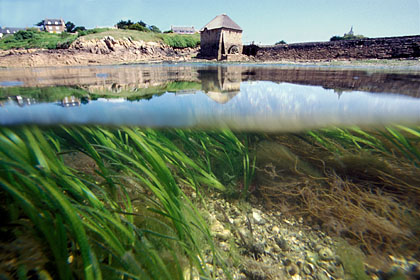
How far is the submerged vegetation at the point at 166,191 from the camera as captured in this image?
93 centimetres

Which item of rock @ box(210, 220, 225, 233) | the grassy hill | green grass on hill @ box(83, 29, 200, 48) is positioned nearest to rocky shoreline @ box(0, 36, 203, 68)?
green grass on hill @ box(83, 29, 200, 48)

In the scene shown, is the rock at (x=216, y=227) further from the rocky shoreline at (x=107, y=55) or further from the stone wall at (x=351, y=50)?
the stone wall at (x=351, y=50)

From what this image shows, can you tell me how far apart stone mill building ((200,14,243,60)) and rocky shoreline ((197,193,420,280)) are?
21.8 meters

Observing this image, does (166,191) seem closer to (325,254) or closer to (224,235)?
(224,235)

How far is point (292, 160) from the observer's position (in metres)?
2.81

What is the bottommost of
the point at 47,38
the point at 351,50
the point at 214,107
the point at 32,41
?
the point at 214,107

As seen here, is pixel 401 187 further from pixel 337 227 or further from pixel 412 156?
pixel 337 227

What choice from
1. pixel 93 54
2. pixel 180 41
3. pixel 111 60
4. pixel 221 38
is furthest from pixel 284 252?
pixel 180 41

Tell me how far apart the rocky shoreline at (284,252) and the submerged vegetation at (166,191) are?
9cm

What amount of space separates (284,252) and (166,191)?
4.62 ft

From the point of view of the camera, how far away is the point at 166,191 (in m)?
1.44

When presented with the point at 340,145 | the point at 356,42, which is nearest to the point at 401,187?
the point at 340,145

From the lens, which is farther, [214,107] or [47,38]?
[47,38]

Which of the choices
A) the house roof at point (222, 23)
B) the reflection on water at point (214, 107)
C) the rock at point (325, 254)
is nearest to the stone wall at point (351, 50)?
the house roof at point (222, 23)
